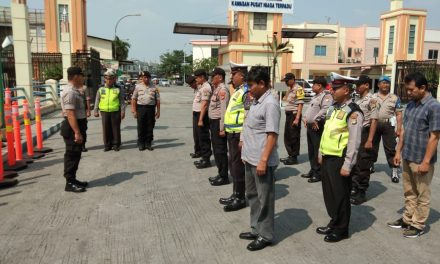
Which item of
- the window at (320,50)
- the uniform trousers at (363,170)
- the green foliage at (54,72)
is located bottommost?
the uniform trousers at (363,170)

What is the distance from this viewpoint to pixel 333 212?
426 centimetres

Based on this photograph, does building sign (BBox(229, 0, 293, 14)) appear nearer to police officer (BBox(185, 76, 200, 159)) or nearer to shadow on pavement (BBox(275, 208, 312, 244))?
police officer (BBox(185, 76, 200, 159))

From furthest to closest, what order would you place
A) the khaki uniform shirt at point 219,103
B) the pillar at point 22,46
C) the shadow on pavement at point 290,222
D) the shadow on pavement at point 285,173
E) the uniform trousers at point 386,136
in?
the pillar at point 22,46 → the shadow on pavement at point 285,173 → the uniform trousers at point 386,136 → the khaki uniform shirt at point 219,103 → the shadow on pavement at point 290,222

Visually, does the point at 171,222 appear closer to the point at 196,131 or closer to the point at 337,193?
the point at 337,193

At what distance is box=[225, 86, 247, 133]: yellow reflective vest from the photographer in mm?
5289

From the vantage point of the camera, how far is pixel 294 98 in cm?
782

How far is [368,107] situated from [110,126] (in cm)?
565

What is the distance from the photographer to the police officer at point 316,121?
21.6 feet

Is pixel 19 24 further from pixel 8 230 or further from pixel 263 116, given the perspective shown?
pixel 263 116

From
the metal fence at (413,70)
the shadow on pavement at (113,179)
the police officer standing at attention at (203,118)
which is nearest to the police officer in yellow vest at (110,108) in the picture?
the shadow on pavement at (113,179)

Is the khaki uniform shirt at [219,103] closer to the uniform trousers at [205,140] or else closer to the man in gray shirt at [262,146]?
the uniform trousers at [205,140]

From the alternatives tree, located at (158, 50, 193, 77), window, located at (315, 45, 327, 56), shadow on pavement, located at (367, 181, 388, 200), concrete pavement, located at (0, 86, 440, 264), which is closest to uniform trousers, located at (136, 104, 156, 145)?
concrete pavement, located at (0, 86, 440, 264)

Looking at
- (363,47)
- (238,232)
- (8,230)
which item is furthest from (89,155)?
(363,47)

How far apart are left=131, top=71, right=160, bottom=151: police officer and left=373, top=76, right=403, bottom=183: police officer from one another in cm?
483
